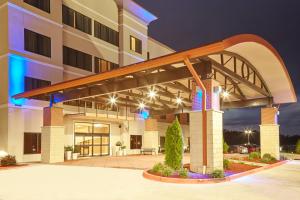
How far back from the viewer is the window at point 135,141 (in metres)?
33.9

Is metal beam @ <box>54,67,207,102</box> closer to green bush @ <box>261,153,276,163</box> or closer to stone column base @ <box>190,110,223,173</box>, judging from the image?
stone column base @ <box>190,110,223,173</box>

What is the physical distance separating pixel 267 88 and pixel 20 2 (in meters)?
18.5

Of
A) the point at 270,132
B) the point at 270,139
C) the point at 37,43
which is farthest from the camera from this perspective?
the point at 37,43

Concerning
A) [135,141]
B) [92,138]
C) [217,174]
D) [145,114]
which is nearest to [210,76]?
[217,174]

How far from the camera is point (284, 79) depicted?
69.3ft

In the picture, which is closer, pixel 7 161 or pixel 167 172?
pixel 167 172

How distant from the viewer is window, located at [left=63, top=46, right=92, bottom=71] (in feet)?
94.2

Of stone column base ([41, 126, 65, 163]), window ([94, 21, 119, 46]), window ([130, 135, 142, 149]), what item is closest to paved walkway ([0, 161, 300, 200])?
stone column base ([41, 126, 65, 163])

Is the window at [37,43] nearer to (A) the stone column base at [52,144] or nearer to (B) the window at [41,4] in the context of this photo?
(B) the window at [41,4]

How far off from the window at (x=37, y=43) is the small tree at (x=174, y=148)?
50.2 feet

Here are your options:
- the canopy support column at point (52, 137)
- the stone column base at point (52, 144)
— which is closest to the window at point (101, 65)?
the canopy support column at point (52, 137)

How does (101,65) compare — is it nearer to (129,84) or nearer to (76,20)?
(76,20)

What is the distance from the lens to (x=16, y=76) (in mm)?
23641

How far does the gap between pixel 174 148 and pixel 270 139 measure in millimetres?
11621
